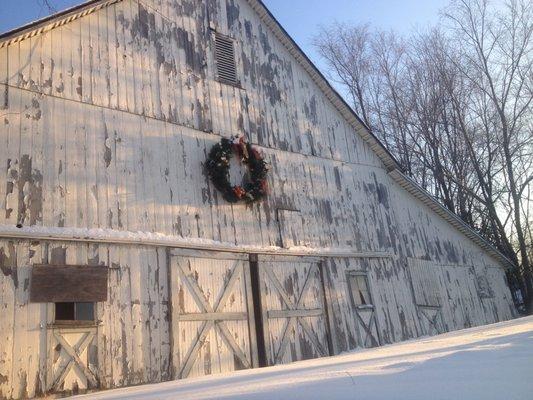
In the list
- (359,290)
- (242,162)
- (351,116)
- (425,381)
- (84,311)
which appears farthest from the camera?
(351,116)

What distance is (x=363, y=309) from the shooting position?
1053 centimetres

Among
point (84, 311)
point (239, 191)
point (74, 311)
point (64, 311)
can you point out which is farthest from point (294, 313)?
point (64, 311)

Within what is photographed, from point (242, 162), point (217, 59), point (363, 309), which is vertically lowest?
point (363, 309)

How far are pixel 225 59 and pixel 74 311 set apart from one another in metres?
6.22

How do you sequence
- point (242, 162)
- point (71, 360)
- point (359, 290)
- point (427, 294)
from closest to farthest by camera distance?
point (71, 360) < point (242, 162) < point (359, 290) < point (427, 294)

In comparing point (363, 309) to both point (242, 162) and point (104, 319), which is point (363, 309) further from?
point (104, 319)

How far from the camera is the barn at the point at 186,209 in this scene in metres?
6.74

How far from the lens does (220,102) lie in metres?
9.83

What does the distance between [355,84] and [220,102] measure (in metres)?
17.7

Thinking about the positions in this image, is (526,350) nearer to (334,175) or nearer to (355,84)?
(334,175)

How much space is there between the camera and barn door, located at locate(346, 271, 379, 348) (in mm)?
10289

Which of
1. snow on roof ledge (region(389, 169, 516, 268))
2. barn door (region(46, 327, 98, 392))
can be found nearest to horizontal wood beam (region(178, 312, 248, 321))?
barn door (region(46, 327, 98, 392))

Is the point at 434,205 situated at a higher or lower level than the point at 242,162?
lower

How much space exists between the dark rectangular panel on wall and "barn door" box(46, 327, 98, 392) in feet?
1.48
